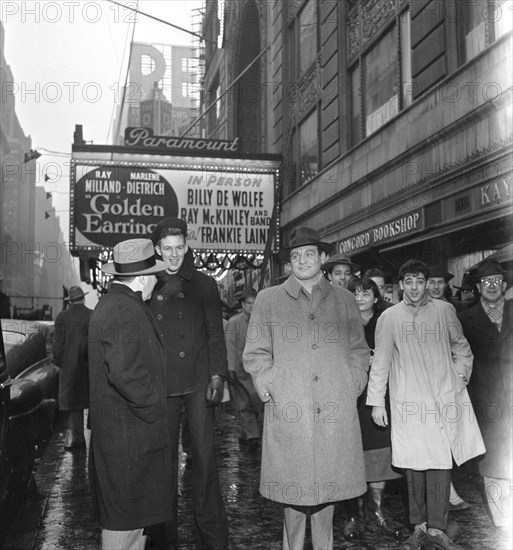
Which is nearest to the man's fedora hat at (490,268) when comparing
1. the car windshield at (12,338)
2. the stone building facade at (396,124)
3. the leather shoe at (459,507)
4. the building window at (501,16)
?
the leather shoe at (459,507)

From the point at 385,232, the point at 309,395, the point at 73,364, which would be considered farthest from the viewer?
the point at 385,232

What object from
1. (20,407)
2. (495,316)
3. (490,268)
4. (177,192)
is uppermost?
(177,192)

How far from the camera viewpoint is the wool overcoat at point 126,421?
146 inches

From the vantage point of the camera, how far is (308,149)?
62.6 ft

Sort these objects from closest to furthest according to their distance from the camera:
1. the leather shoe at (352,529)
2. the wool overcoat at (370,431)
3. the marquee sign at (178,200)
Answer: the leather shoe at (352,529) < the wool overcoat at (370,431) < the marquee sign at (178,200)

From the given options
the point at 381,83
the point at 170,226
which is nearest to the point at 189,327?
the point at 170,226

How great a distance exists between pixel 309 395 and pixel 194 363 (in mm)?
980

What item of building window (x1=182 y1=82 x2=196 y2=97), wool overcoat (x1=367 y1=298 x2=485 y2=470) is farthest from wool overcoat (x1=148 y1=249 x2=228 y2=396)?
building window (x1=182 y1=82 x2=196 y2=97)

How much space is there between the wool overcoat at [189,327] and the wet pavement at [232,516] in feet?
4.05

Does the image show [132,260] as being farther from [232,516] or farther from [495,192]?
[495,192]

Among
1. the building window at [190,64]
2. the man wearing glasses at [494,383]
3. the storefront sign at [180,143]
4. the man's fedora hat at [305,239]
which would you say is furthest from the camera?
the building window at [190,64]

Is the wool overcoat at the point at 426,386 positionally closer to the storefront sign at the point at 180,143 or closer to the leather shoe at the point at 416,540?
the leather shoe at the point at 416,540

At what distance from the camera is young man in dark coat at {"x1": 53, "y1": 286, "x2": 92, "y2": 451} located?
28.1 feet

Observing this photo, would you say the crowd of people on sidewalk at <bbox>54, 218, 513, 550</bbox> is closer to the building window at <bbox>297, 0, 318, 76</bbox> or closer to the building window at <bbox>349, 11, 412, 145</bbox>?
the building window at <bbox>349, 11, 412, 145</bbox>
